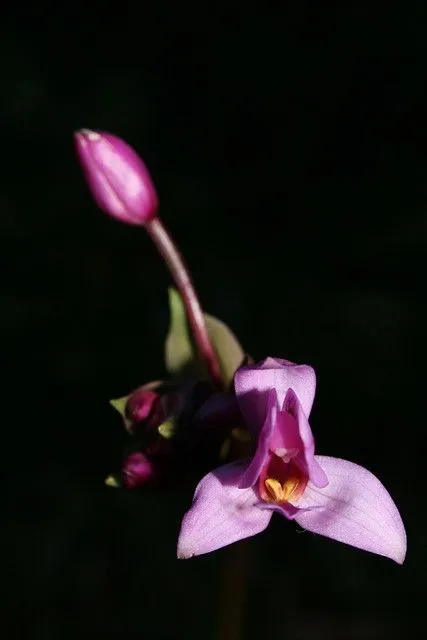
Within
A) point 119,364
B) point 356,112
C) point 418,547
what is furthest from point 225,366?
point 356,112

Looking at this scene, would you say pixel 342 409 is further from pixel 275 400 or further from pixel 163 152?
pixel 275 400

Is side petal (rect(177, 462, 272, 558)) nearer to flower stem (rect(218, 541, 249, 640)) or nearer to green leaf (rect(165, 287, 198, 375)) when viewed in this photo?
flower stem (rect(218, 541, 249, 640))

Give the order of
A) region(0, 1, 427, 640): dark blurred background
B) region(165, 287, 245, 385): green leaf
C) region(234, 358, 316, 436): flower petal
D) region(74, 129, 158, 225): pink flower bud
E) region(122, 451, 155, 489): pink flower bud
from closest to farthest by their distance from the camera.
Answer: region(234, 358, 316, 436): flower petal, region(122, 451, 155, 489): pink flower bud, region(74, 129, 158, 225): pink flower bud, region(165, 287, 245, 385): green leaf, region(0, 1, 427, 640): dark blurred background

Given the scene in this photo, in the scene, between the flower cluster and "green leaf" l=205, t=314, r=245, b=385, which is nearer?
the flower cluster

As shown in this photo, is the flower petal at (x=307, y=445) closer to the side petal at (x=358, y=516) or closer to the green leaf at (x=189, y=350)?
the side petal at (x=358, y=516)

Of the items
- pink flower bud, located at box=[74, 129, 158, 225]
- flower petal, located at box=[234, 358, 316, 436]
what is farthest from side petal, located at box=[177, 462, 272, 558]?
pink flower bud, located at box=[74, 129, 158, 225]

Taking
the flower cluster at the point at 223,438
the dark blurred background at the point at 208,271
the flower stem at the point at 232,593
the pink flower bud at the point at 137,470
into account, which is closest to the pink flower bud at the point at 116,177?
the flower cluster at the point at 223,438

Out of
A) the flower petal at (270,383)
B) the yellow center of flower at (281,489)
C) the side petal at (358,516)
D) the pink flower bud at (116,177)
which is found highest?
the pink flower bud at (116,177)

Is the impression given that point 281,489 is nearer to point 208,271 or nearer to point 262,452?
point 262,452
